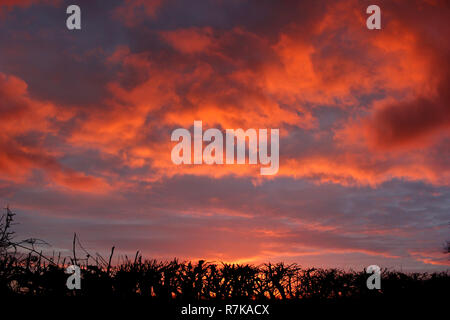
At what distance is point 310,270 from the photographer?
14328mm

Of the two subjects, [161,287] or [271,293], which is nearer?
[161,287]

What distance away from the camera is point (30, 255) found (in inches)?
301

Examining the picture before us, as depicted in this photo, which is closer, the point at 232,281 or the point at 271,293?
the point at 232,281

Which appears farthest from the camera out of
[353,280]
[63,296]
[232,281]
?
[353,280]

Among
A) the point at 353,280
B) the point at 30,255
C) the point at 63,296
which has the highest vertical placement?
the point at 30,255

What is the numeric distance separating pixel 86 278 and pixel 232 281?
4.25 metres
